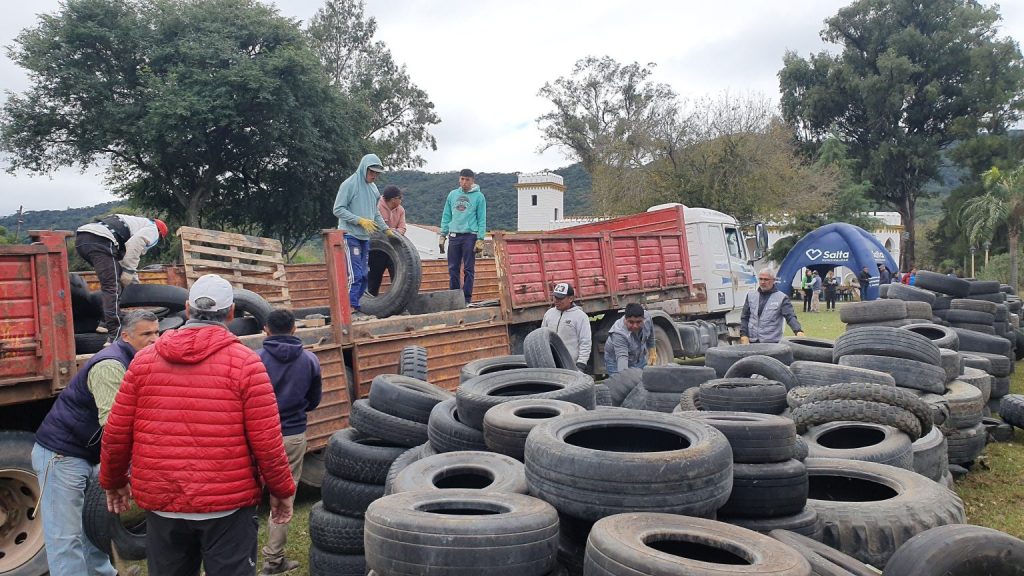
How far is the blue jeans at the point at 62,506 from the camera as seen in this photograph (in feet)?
11.8

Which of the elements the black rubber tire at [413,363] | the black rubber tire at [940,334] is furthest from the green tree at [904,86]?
the black rubber tire at [413,363]

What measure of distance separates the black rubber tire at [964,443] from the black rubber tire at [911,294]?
509cm

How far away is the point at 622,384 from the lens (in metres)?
6.65

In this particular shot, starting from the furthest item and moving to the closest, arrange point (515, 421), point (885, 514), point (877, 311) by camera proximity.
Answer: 1. point (877, 311)
2. point (515, 421)
3. point (885, 514)

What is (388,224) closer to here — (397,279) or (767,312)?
(397,279)

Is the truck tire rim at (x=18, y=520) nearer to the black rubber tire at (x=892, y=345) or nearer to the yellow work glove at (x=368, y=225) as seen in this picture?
the yellow work glove at (x=368, y=225)

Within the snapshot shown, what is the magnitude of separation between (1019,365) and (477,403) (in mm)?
12470

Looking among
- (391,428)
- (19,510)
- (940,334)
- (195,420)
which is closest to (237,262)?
(19,510)

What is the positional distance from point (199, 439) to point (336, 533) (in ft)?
5.69

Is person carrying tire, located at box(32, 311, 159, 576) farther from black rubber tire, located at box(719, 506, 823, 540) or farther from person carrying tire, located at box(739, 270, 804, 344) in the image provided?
person carrying tire, located at box(739, 270, 804, 344)

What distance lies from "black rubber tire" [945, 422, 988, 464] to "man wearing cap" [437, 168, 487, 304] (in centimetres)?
554

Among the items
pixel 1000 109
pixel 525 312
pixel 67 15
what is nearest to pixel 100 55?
pixel 67 15

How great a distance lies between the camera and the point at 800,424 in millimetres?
4957

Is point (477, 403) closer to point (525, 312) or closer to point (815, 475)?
point (815, 475)
